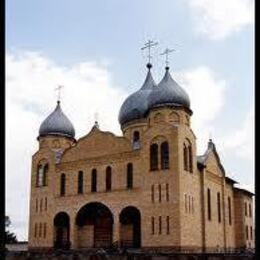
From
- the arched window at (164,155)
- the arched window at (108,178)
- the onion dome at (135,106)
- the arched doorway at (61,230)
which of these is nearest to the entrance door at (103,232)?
the arched window at (108,178)

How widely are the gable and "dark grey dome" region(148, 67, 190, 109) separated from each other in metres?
3.34

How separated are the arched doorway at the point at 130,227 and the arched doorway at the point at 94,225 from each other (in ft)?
3.18

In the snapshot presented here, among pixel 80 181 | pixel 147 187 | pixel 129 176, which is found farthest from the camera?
pixel 80 181

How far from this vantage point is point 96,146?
33.8 m

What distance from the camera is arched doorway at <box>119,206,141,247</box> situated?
100 feet

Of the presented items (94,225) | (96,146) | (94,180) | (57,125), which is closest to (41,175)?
(57,125)

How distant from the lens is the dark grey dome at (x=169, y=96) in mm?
31859

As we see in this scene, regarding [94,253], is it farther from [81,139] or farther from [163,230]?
[81,139]

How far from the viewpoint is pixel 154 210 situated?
29625 mm

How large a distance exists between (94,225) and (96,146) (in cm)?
558

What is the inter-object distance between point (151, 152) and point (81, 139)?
21.0 feet

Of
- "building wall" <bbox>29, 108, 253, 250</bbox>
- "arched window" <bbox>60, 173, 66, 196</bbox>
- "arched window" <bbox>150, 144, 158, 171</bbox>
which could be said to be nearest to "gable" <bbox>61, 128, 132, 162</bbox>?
"building wall" <bbox>29, 108, 253, 250</bbox>

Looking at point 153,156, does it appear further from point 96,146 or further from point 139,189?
point 96,146
